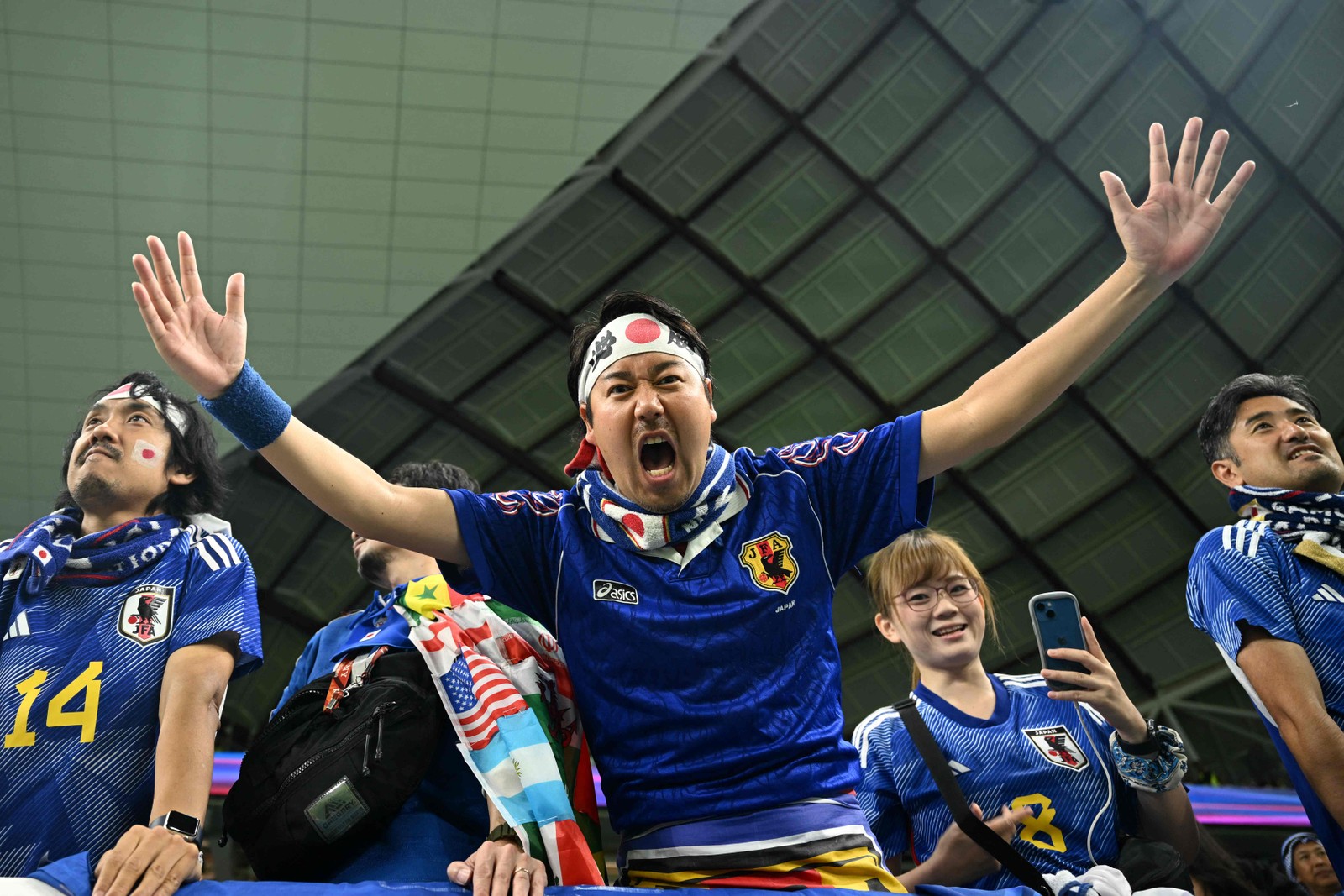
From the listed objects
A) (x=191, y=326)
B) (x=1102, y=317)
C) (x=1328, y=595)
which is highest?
(x=1102, y=317)

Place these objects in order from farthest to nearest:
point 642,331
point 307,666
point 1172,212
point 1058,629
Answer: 1. point 307,666
2. point 1058,629
3. point 642,331
4. point 1172,212

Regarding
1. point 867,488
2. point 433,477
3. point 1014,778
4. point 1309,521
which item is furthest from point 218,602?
point 1309,521

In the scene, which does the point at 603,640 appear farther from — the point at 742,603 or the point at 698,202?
the point at 698,202

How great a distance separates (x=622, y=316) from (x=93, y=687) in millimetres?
1521

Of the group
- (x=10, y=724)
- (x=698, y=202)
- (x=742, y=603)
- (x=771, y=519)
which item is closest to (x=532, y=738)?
(x=742, y=603)

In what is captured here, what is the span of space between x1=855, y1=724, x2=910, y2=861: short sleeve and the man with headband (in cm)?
101

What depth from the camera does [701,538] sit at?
2.14m

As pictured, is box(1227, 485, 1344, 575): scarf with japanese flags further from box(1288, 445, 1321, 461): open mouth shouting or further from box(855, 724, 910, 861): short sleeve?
box(855, 724, 910, 861): short sleeve

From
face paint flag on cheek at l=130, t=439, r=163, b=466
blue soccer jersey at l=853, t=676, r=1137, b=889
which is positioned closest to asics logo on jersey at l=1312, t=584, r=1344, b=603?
blue soccer jersey at l=853, t=676, r=1137, b=889

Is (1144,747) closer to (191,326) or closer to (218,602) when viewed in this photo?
(218,602)

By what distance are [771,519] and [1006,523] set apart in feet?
37.0

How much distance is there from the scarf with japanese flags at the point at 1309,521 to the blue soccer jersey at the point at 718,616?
52.6 inches

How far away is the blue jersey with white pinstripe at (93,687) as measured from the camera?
231 cm

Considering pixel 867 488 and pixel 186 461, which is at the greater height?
pixel 867 488
